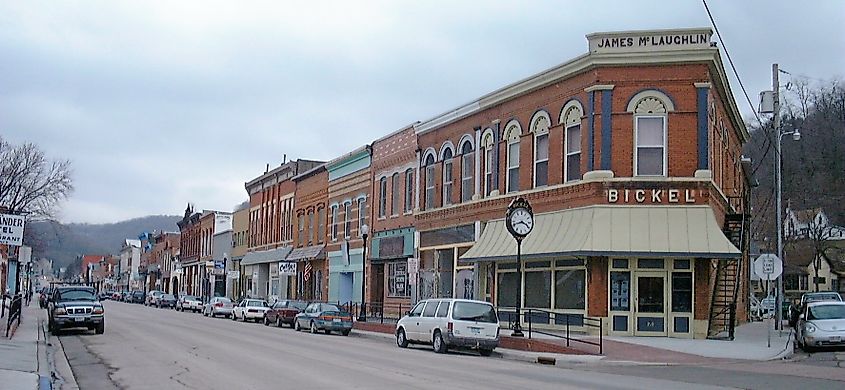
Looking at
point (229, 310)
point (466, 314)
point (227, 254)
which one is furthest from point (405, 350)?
point (227, 254)

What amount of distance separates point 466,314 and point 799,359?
853 centimetres

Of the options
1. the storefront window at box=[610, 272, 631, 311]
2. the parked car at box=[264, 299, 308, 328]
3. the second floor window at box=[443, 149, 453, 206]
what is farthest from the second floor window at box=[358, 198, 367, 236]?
the storefront window at box=[610, 272, 631, 311]

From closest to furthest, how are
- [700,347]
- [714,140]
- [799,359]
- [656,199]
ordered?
[799,359], [700,347], [656,199], [714,140]

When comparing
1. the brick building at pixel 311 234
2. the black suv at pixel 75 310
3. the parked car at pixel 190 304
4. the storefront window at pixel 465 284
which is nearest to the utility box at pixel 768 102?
the storefront window at pixel 465 284

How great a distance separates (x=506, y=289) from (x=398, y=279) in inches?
412

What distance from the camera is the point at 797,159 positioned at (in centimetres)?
6431

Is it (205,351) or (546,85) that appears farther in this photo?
(546,85)

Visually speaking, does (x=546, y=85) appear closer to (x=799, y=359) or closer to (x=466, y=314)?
(x=466, y=314)

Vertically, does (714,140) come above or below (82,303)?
Answer: above

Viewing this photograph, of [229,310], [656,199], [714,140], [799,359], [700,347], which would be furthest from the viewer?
[229,310]

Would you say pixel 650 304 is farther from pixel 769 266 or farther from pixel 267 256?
pixel 267 256

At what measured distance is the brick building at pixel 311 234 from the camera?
53.3 metres

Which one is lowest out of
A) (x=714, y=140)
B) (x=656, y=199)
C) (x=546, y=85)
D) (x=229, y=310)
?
(x=229, y=310)

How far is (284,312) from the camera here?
42.2m
